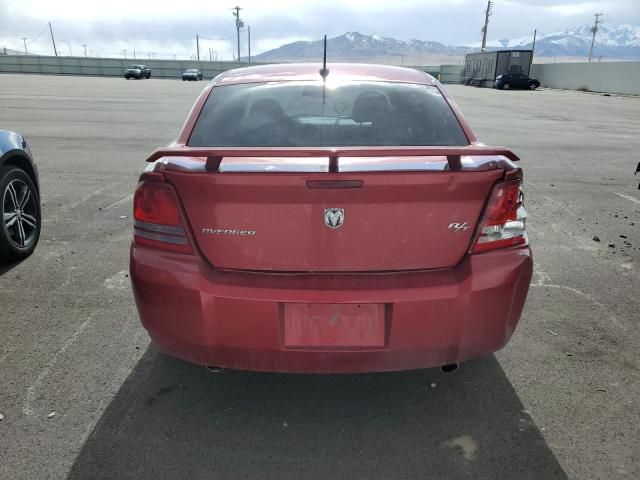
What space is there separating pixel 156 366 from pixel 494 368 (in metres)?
1.88

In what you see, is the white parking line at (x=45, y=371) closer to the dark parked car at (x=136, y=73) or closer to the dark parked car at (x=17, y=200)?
the dark parked car at (x=17, y=200)

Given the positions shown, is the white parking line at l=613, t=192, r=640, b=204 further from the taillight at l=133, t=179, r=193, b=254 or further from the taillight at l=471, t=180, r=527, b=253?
the taillight at l=133, t=179, r=193, b=254

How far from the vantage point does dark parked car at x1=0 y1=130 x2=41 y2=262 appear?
4262mm

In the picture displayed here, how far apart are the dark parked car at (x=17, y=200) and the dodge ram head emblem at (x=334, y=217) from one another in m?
3.23

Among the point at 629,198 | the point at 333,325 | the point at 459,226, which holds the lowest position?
the point at 629,198

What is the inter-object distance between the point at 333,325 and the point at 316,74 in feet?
6.16

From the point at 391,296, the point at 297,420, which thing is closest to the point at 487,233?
the point at 391,296

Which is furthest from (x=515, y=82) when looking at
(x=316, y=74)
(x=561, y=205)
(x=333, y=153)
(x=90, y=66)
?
(x=90, y=66)

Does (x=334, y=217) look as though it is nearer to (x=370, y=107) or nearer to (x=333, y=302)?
(x=333, y=302)

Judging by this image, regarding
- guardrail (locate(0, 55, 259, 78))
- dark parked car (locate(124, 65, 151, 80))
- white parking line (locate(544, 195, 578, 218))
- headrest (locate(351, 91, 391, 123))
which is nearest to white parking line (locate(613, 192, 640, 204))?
white parking line (locate(544, 195, 578, 218))

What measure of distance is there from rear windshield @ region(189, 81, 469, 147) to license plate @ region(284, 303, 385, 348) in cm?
101

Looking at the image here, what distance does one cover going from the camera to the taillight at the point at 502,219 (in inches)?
88.7

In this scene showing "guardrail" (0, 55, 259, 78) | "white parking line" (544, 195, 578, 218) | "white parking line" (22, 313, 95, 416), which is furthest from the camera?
"guardrail" (0, 55, 259, 78)

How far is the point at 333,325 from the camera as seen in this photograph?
2164mm
